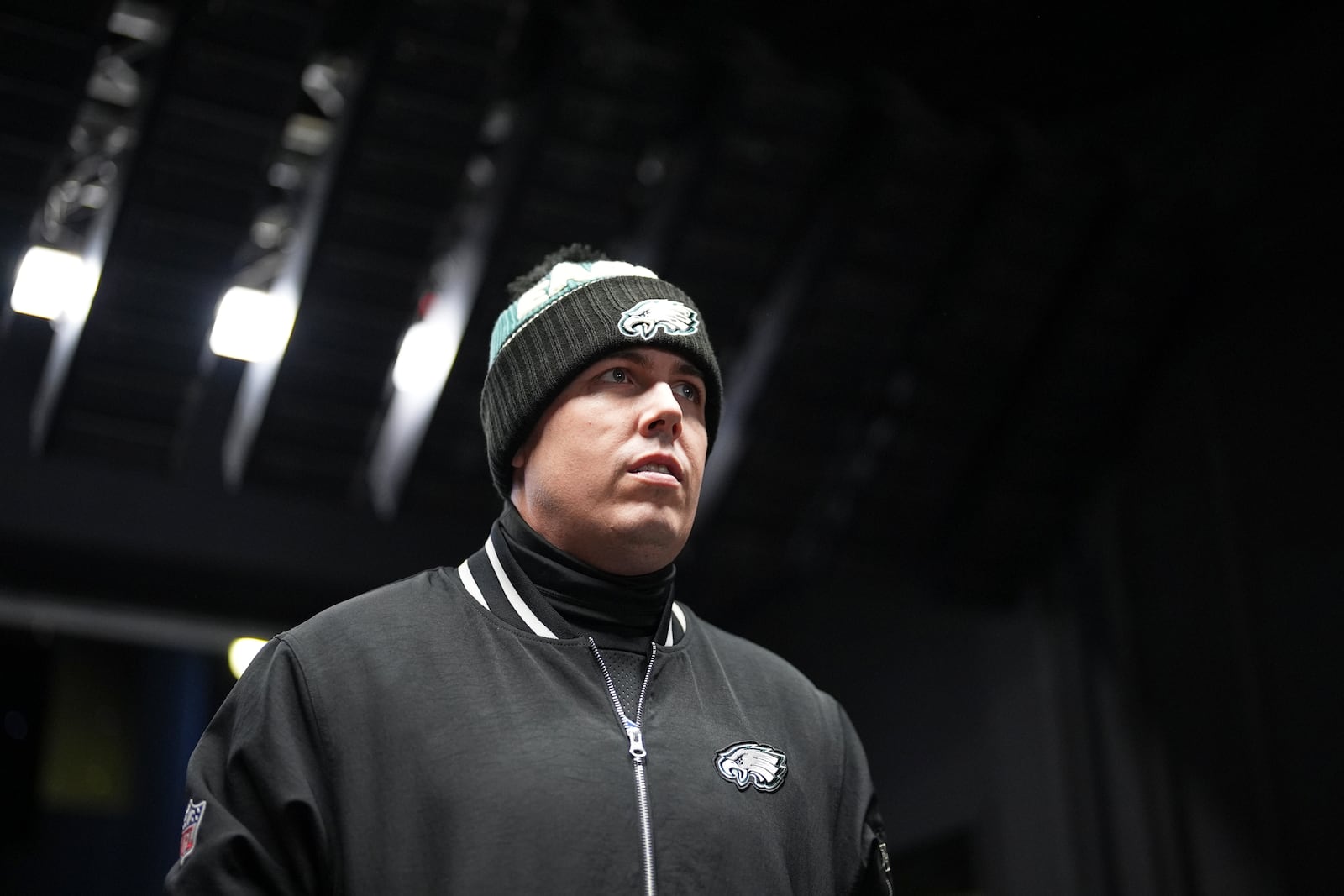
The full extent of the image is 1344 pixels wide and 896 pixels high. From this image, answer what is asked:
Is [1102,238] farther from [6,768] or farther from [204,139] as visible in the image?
[6,768]

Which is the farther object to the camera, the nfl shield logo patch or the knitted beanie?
the knitted beanie

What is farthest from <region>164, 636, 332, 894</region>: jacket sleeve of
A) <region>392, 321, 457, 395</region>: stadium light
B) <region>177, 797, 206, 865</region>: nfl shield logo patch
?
<region>392, 321, 457, 395</region>: stadium light

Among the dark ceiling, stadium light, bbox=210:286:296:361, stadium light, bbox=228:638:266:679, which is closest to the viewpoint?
the dark ceiling

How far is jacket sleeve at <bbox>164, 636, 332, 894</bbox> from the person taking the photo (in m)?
1.58

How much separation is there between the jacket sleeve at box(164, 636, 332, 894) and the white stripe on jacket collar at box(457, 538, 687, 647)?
27 cm

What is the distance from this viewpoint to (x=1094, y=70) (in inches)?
195

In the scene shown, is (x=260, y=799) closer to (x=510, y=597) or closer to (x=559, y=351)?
(x=510, y=597)

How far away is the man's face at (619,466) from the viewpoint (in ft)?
6.18

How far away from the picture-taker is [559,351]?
2.00 meters

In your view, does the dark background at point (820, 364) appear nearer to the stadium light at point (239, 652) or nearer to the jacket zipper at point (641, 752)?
the stadium light at point (239, 652)

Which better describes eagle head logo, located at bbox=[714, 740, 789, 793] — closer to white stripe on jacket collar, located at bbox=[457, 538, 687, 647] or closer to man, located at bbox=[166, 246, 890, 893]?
man, located at bbox=[166, 246, 890, 893]

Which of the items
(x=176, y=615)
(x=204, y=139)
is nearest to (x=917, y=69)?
(x=204, y=139)

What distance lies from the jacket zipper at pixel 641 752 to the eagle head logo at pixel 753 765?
0.11 meters

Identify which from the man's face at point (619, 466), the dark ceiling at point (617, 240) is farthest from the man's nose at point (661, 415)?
the dark ceiling at point (617, 240)
